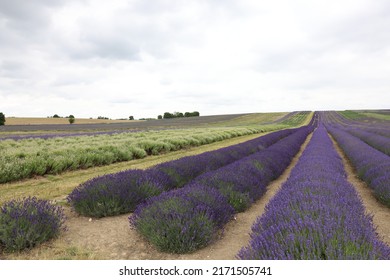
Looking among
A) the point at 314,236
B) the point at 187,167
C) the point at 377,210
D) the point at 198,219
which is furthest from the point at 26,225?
the point at 377,210

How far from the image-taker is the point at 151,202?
4012mm

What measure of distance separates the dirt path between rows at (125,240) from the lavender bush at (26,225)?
240 millimetres

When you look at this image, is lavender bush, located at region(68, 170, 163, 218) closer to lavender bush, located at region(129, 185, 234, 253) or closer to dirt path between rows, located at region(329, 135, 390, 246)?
lavender bush, located at region(129, 185, 234, 253)

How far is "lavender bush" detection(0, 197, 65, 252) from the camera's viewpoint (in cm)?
306

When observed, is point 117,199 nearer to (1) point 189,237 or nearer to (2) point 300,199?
(1) point 189,237

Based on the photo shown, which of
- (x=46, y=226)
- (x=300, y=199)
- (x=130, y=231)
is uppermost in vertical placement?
(x=300, y=199)

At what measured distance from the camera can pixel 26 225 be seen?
10.5ft

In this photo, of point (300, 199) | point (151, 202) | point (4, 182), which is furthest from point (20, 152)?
point (300, 199)

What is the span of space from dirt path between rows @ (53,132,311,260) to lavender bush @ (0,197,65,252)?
0.24 m

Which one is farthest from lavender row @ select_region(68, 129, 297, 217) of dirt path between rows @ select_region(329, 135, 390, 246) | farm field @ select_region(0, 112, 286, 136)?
farm field @ select_region(0, 112, 286, 136)

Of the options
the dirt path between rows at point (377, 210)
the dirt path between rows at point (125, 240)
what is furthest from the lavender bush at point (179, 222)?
the dirt path between rows at point (377, 210)
